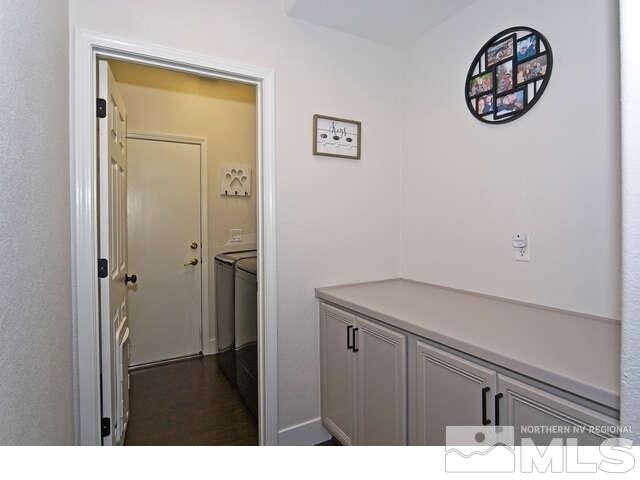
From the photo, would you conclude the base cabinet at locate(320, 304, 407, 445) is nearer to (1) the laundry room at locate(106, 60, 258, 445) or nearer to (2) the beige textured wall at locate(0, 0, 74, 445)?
(1) the laundry room at locate(106, 60, 258, 445)

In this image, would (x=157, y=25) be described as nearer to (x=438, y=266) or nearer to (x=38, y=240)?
(x=38, y=240)

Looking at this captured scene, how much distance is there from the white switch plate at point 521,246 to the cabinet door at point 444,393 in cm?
73

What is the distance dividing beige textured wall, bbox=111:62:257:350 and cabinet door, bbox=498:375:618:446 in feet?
9.57

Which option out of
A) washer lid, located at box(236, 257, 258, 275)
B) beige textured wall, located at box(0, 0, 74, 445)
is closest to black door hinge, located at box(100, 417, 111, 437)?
beige textured wall, located at box(0, 0, 74, 445)

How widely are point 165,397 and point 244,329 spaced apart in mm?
906

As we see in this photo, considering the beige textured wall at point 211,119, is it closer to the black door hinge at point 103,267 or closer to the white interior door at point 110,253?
the white interior door at point 110,253

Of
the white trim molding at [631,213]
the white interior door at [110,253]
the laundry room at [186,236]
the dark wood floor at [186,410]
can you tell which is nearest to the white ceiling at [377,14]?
the white interior door at [110,253]

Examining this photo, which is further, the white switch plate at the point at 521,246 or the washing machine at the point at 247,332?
the washing machine at the point at 247,332

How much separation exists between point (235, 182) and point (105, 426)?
2474 millimetres

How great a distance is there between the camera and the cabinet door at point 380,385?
141 cm

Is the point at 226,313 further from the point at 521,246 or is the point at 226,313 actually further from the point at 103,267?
the point at 521,246

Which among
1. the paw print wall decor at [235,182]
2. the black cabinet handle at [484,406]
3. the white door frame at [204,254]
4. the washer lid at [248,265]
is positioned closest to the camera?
the black cabinet handle at [484,406]

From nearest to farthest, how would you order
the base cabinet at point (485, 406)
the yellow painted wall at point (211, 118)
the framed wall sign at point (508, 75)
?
the base cabinet at point (485, 406) → the framed wall sign at point (508, 75) → the yellow painted wall at point (211, 118)

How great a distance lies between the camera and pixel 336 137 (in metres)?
2.04
